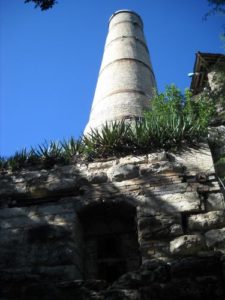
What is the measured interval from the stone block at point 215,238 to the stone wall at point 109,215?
0.01m

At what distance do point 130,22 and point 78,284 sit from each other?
10743 millimetres

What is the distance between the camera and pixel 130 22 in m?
13.0

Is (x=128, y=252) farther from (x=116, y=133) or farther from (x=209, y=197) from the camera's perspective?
(x=116, y=133)

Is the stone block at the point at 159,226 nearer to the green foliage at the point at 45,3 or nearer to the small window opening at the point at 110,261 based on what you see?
the small window opening at the point at 110,261

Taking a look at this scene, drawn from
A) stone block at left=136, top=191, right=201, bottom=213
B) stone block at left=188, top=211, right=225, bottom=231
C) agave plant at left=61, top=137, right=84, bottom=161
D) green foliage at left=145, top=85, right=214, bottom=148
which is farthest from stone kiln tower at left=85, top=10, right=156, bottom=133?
stone block at left=188, top=211, right=225, bottom=231

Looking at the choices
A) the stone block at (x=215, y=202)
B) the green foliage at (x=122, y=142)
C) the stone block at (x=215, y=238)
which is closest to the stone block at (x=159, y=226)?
the stone block at (x=215, y=238)

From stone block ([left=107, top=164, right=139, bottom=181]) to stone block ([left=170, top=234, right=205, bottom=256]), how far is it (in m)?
1.44

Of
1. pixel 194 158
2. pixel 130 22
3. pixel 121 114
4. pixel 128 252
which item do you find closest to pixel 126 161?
pixel 194 158

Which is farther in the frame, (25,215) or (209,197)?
(25,215)

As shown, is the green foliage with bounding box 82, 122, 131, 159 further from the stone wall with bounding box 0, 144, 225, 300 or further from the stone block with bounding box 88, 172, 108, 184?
the stone block with bounding box 88, 172, 108, 184

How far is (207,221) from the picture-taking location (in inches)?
210

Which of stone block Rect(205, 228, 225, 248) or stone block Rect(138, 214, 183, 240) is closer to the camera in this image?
stone block Rect(205, 228, 225, 248)

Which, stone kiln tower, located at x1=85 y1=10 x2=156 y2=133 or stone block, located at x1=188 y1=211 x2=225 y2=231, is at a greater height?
stone kiln tower, located at x1=85 y1=10 x2=156 y2=133

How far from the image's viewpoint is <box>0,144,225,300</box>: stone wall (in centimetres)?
520
